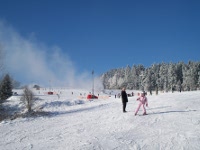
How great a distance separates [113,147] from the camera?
1064 centimetres

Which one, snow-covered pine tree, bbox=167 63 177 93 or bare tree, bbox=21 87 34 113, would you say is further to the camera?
snow-covered pine tree, bbox=167 63 177 93

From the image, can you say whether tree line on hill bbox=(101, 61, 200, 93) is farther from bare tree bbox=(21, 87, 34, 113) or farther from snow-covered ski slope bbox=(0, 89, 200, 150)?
snow-covered ski slope bbox=(0, 89, 200, 150)

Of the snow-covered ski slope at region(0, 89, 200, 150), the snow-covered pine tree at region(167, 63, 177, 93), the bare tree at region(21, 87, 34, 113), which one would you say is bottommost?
the snow-covered ski slope at region(0, 89, 200, 150)

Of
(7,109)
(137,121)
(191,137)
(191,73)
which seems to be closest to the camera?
(191,137)

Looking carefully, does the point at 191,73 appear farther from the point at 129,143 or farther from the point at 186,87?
the point at 129,143

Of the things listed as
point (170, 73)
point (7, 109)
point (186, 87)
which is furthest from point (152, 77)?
point (7, 109)

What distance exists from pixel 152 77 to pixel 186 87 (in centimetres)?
2259

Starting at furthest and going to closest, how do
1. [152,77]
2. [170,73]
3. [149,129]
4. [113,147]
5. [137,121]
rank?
[152,77]
[170,73]
[137,121]
[149,129]
[113,147]

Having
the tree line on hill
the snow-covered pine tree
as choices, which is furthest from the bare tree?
the snow-covered pine tree

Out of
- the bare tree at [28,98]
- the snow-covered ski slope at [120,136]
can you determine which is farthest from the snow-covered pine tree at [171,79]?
the snow-covered ski slope at [120,136]

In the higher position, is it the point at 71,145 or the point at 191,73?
the point at 191,73

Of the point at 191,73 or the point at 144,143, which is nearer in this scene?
the point at 144,143

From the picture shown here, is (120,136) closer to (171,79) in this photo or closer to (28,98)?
(28,98)

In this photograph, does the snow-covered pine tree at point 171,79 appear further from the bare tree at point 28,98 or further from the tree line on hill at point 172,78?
the bare tree at point 28,98
